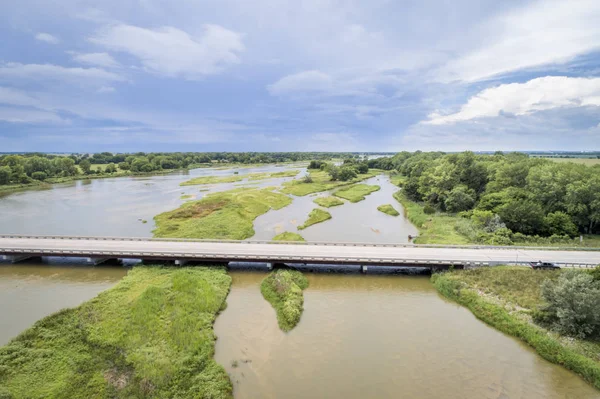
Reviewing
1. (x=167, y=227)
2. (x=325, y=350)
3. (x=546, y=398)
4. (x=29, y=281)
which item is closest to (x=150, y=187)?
(x=167, y=227)

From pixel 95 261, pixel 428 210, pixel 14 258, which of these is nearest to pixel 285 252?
pixel 95 261

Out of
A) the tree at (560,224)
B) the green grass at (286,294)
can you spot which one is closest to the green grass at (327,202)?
the green grass at (286,294)

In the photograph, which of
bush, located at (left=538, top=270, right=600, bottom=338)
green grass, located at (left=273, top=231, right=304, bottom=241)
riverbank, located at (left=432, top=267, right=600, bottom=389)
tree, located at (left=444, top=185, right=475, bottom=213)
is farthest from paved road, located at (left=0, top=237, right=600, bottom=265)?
tree, located at (left=444, top=185, right=475, bottom=213)

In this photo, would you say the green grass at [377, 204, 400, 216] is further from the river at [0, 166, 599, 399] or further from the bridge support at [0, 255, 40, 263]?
the bridge support at [0, 255, 40, 263]

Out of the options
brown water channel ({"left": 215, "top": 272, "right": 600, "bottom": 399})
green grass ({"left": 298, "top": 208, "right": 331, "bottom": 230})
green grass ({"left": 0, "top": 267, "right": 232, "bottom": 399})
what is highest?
green grass ({"left": 298, "top": 208, "right": 331, "bottom": 230})

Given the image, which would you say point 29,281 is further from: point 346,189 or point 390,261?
point 346,189
